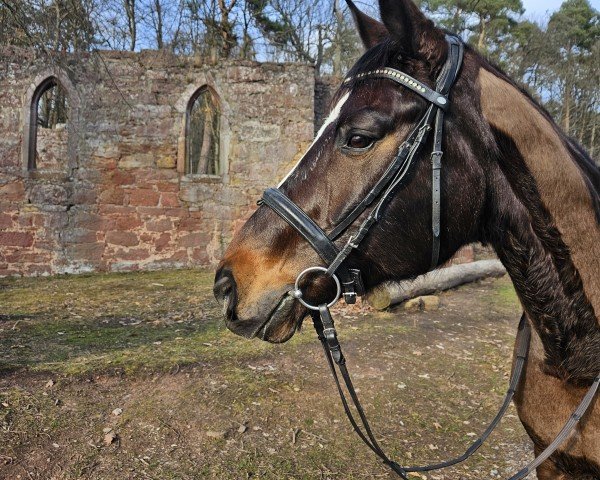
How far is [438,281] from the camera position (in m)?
7.90

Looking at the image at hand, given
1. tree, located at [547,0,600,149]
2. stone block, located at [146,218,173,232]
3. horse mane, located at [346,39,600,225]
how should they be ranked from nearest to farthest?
horse mane, located at [346,39,600,225]
stone block, located at [146,218,173,232]
tree, located at [547,0,600,149]

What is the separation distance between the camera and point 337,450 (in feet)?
10.3

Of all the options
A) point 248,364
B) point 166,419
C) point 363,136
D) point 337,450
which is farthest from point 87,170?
point 363,136

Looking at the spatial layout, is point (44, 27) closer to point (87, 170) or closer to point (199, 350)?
point (199, 350)

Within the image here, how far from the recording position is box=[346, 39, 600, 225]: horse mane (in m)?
1.50

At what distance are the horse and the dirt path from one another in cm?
185

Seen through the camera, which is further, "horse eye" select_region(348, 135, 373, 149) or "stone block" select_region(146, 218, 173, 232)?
"stone block" select_region(146, 218, 173, 232)

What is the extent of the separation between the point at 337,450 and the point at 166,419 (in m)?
1.29

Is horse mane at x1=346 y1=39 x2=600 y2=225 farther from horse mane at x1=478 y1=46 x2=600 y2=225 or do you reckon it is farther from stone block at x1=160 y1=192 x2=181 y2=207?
stone block at x1=160 y1=192 x2=181 y2=207

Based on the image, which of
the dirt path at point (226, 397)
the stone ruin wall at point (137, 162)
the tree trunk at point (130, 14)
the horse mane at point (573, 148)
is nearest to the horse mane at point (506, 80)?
the horse mane at point (573, 148)

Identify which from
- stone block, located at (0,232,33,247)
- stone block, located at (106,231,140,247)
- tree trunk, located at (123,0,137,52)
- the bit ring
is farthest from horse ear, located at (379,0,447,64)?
stone block, located at (0,232,33,247)

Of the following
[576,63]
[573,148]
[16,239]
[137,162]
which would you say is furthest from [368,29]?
[576,63]

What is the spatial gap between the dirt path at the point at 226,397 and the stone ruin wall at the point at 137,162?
3.18 metres

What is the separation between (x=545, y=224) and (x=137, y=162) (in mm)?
9186
